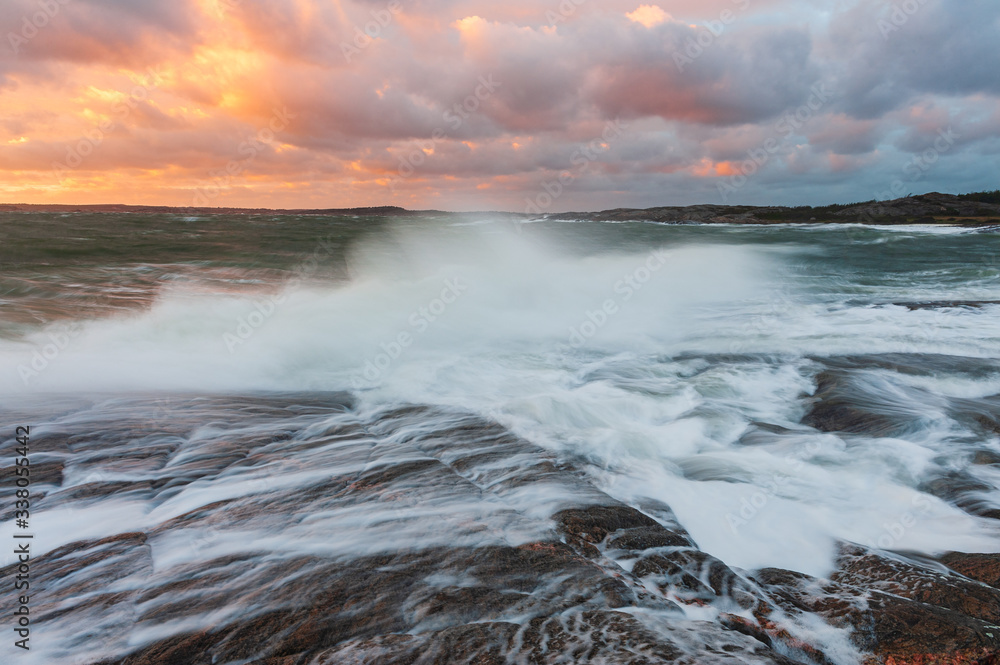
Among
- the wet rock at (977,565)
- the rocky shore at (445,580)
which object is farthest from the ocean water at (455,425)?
the wet rock at (977,565)

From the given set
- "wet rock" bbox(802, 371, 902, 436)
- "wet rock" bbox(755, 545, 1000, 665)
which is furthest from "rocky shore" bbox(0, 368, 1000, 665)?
"wet rock" bbox(802, 371, 902, 436)

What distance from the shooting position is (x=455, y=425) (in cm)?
552

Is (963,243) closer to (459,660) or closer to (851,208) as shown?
(459,660)

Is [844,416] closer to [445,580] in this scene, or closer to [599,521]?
[599,521]

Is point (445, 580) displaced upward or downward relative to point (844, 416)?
upward

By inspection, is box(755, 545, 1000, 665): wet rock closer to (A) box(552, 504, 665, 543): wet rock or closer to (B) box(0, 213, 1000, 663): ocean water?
(B) box(0, 213, 1000, 663): ocean water

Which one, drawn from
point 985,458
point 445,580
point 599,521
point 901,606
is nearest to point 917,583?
point 901,606

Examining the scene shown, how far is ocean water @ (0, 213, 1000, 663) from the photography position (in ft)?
10.9

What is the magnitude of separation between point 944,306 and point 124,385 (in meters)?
17.7

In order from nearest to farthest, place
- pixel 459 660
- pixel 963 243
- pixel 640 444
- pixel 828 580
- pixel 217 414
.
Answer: pixel 459 660
pixel 828 580
pixel 640 444
pixel 217 414
pixel 963 243

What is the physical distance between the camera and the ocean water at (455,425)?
3.33 meters

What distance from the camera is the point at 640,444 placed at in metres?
5.23

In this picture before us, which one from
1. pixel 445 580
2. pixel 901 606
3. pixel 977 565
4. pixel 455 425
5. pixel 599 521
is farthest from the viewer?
pixel 455 425

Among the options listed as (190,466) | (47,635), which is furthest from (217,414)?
(47,635)
